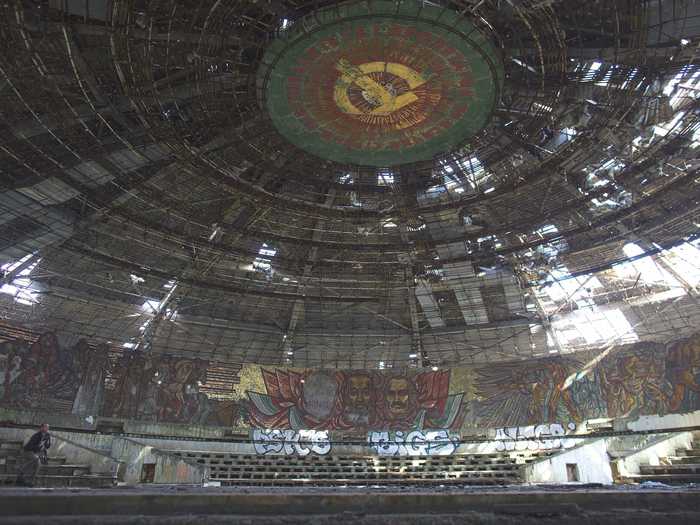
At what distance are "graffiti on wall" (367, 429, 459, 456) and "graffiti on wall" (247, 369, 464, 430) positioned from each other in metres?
0.48

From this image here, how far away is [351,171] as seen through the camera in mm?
21531

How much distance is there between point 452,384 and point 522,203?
13.7 metres

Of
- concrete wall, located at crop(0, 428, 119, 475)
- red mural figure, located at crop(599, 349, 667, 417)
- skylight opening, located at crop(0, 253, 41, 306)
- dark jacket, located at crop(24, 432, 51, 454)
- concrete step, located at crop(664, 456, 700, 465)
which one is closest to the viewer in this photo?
dark jacket, located at crop(24, 432, 51, 454)

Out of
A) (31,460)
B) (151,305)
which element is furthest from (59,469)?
(151,305)

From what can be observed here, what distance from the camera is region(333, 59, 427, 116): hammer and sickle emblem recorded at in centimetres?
1631

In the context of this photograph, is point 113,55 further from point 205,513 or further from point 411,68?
point 205,513

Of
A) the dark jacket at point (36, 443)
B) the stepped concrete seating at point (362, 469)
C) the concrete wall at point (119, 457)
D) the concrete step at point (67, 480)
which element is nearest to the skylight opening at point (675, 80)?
the stepped concrete seating at point (362, 469)

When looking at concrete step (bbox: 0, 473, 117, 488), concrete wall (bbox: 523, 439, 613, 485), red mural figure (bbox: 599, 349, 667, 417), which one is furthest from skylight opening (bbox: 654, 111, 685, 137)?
concrete step (bbox: 0, 473, 117, 488)

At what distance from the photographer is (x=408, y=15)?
14.6 metres

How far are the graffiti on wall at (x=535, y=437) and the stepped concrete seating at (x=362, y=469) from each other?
3.06 feet

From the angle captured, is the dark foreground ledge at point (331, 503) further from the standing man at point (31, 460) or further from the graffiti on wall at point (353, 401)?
the graffiti on wall at point (353, 401)

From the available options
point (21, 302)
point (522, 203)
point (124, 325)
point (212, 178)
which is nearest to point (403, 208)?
point (522, 203)

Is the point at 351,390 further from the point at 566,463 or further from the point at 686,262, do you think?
the point at 686,262

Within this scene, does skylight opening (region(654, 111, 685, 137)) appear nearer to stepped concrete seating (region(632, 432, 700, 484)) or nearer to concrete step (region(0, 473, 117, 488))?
stepped concrete seating (region(632, 432, 700, 484))
